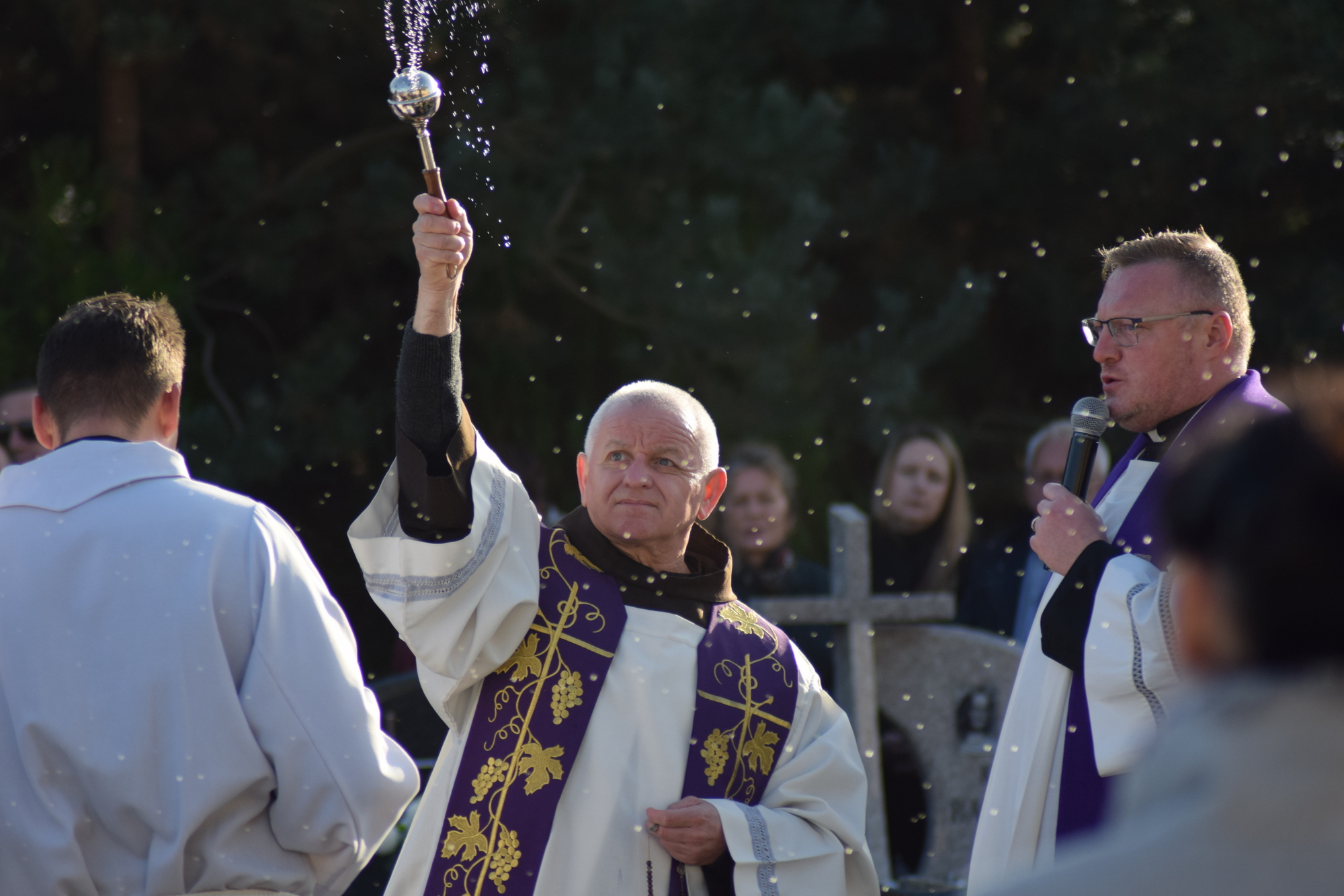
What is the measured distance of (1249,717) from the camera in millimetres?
868

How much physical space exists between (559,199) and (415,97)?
15.3 feet

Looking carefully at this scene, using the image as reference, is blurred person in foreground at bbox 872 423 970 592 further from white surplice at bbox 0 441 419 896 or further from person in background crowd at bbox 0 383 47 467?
white surplice at bbox 0 441 419 896

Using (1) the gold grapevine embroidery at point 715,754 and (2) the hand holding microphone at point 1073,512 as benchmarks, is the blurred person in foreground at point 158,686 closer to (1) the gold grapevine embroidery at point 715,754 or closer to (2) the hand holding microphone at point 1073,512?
(1) the gold grapevine embroidery at point 715,754

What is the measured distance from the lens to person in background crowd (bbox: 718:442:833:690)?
501 centimetres

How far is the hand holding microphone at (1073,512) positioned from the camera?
2.80 metres

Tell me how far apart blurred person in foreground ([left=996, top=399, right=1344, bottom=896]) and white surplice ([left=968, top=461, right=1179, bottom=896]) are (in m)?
1.74

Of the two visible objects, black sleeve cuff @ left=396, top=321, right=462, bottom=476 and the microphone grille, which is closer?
black sleeve cuff @ left=396, top=321, right=462, bottom=476

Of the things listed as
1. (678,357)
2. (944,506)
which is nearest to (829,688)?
(944,506)

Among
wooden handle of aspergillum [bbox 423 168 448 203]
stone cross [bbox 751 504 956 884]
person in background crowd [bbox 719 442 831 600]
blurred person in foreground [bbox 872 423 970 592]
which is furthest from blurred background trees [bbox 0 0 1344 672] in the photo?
wooden handle of aspergillum [bbox 423 168 448 203]

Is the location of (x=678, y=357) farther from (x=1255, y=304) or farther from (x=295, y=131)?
(x=1255, y=304)

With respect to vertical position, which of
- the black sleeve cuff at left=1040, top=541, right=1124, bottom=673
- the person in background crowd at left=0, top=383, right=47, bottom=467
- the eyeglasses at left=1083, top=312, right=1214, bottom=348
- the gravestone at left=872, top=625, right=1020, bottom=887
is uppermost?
the eyeglasses at left=1083, top=312, right=1214, bottom=348

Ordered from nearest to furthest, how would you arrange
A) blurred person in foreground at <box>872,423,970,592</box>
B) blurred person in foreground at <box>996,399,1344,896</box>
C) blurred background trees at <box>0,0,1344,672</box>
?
blurred person in foreground at <box>996,399,1344,896</box> → blurred person in foreground at <box>872,423,970,592</box> → blurred background trees at <box>0,0,1344,672</box>

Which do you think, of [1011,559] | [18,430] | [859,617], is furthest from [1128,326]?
[18,430]

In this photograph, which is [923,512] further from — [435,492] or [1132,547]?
[435,492]
